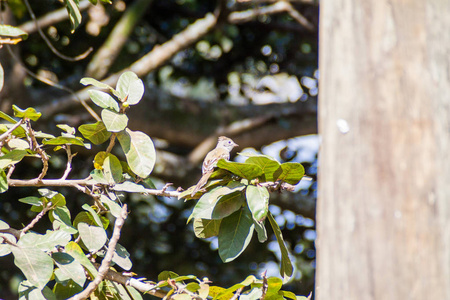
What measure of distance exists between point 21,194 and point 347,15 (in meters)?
4.64

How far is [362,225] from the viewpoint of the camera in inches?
40.2

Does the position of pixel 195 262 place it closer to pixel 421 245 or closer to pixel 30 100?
pixel 30 100

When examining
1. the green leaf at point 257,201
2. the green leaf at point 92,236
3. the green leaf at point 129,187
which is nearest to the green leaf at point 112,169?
the green leaf at point 129,187

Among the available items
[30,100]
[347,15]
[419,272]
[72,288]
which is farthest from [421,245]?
[30,100]

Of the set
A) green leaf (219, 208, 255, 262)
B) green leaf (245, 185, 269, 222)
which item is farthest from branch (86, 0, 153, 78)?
green leaf (245, 185, 269, 222)

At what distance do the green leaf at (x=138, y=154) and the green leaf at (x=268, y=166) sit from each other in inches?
13.6

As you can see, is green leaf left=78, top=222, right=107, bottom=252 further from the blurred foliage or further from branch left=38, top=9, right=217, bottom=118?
the blurred foliage

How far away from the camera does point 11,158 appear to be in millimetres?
1770

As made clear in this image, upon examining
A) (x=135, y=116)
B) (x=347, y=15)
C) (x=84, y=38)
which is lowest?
(x=135, y=116)

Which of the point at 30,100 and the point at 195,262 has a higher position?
the point at 30,100

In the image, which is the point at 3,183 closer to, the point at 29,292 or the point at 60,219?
the point at 60,219

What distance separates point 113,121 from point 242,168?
1.41 feet

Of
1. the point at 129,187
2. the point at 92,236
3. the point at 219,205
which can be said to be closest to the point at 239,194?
the point at 219,205

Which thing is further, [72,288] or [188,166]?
[188,166]
